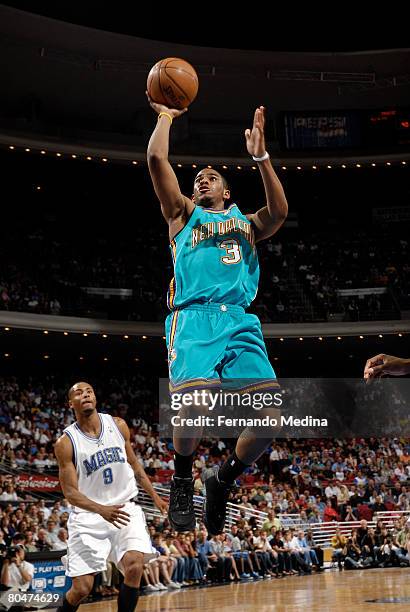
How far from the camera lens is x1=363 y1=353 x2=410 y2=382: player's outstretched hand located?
180 inches

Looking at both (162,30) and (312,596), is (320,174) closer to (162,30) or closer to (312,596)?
(162,30)

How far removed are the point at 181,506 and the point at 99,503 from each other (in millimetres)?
1972

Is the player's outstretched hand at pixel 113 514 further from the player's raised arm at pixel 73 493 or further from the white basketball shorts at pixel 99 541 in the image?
the white basketball shorts at pixel 99 541

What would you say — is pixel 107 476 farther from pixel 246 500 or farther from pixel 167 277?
pixel 167 277

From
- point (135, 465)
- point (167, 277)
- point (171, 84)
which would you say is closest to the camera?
point (171, 84)

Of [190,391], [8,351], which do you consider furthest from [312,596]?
[8,351]

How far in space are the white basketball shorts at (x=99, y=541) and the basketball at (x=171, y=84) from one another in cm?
327

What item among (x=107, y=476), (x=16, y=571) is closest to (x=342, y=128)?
(x=16, y=571)

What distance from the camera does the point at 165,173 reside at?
4.46m

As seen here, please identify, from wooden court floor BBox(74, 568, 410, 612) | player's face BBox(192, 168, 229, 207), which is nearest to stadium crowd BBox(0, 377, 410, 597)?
wooden court floor BBox(74, 568, 410, 612)

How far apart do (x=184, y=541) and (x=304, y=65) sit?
1536cm

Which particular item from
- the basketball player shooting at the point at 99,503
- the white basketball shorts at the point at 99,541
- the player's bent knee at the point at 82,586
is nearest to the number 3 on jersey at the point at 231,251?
the basketball player shooting at the point at 99,503

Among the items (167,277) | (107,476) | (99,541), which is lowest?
(99,541)

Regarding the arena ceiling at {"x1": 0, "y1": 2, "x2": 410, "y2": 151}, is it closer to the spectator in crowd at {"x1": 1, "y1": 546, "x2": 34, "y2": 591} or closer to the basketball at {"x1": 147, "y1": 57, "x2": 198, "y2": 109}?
the spectator in crowd at {"x1": 1, "y1": 546, "x2": 34, "y2": 591}
